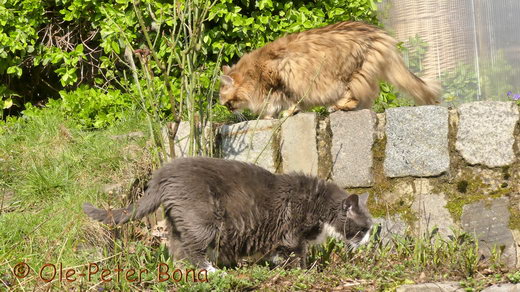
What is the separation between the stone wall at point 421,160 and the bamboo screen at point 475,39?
90.0 inches

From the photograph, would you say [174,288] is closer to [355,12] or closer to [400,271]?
[400,271]

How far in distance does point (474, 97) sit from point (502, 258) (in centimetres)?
284

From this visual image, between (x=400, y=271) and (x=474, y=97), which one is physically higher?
(x=474, y=97)

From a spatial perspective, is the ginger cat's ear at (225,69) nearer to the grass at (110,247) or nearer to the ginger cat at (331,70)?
the ginger cat at (331,70)

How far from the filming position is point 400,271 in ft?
17.0

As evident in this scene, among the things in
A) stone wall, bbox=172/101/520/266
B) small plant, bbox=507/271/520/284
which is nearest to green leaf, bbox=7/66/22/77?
stone wall, bbox=172/101/520/266

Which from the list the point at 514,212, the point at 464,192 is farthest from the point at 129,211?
the point at 514,212

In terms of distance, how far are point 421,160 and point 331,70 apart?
3.97ft

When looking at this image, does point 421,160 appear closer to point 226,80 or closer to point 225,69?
point 226,80

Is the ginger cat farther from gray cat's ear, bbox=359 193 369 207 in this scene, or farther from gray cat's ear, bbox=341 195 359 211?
gray cat's ear, bbox=341 195 359 211

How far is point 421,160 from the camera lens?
19.4ft

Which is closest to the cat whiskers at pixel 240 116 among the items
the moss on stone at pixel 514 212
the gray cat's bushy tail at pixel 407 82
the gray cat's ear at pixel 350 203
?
the gray cat's bushy tail at pixel 407 82

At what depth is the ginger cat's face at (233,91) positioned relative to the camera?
7121 millimetres

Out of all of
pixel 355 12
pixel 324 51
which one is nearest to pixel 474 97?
pixel 355 12
